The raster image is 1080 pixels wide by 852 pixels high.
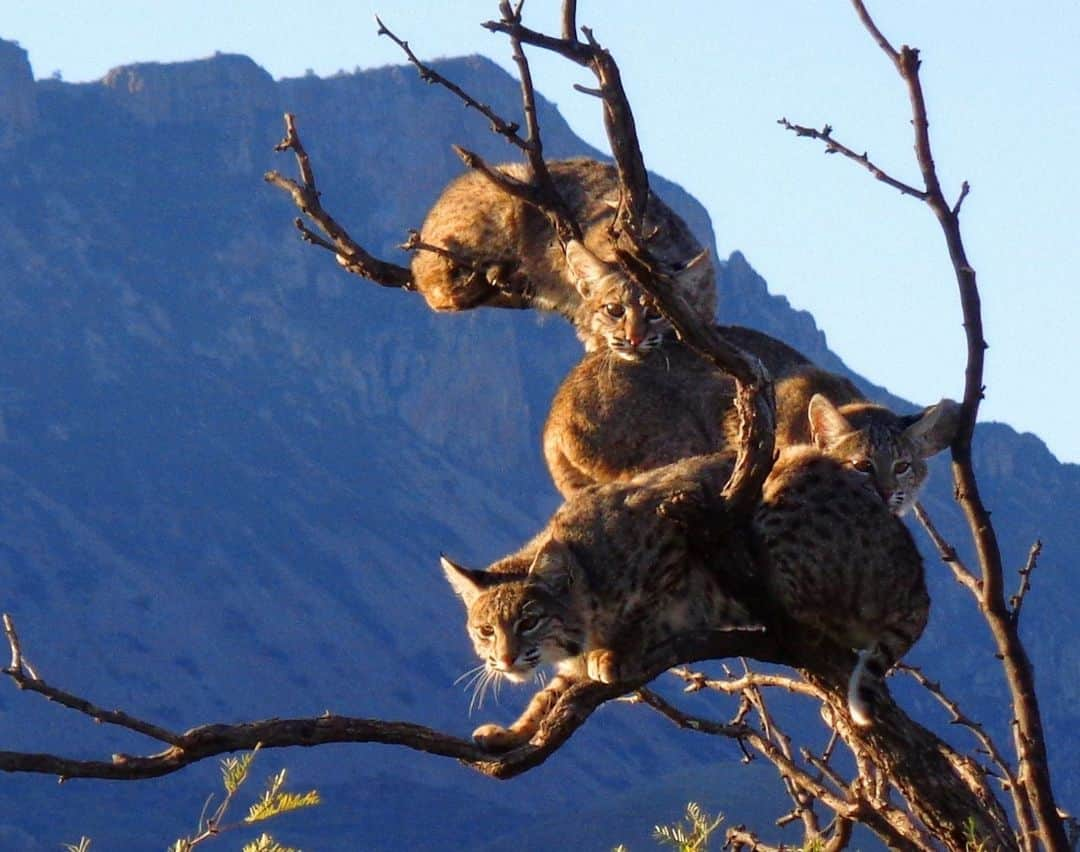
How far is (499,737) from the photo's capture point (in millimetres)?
7672

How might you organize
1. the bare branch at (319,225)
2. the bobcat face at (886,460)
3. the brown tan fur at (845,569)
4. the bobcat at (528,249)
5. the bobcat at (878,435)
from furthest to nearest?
the bobcat at (528,249) < the bobcat at (878,435) < the bobcat face at (886,460) < the bare branch at (319,225) < the brown tan fur at (845,569)

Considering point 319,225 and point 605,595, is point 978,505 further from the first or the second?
point 319,225

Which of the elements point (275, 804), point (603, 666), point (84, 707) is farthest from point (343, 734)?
point (603, 666)

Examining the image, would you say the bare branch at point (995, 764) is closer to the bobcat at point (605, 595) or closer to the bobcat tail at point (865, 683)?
the bobcat tail at point (865, 683)

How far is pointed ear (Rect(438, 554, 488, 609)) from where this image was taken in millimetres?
8781

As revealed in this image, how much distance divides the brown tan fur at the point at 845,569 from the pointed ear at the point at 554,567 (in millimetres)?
869

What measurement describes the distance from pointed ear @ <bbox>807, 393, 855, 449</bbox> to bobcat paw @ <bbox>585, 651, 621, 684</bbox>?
8.95 feet

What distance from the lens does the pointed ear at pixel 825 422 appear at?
10562mm

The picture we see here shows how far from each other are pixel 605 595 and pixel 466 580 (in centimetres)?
80

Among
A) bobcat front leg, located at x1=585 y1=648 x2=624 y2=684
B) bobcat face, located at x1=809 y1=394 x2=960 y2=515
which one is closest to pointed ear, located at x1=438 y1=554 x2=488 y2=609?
bobcat front leg, located at x1=585 y1=648 x2=624 y2=684

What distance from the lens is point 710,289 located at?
13281mm

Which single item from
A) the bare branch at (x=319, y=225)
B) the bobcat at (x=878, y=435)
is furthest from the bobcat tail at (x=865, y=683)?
the bare branch at (x=319, y=225)

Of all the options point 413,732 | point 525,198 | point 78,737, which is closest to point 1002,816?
point 413,732

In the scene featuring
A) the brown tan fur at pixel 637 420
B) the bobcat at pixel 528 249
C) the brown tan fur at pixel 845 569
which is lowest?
the brown tan fur at pixel 845 569
